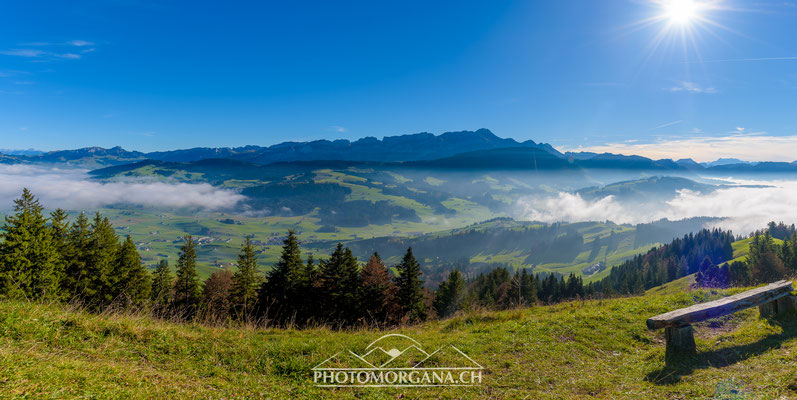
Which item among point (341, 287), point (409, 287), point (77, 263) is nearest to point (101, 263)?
point (77, 263)

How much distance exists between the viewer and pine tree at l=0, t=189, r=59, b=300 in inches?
1079

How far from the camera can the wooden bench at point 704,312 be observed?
28.3 feet

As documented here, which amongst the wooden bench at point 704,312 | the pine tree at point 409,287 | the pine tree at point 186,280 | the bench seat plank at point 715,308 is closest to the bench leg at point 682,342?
the wooden bench at point 704,312

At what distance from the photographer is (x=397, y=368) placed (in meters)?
8.20

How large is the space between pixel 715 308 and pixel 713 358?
180 cm

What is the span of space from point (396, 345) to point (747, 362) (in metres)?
8.65

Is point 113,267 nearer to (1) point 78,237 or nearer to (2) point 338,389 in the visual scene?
(1) point 78,237

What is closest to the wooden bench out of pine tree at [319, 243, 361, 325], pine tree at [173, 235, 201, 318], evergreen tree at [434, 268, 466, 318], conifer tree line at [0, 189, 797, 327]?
conifer tree line at [0, 189, 797, 327]

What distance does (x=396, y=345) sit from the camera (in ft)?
31.7

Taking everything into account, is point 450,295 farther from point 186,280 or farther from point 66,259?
point 66,259

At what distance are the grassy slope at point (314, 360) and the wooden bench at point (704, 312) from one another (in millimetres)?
449

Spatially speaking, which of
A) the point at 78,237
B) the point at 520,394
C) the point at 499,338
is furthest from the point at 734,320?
the point at 78,237

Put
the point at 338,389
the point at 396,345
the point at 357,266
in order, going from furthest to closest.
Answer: the point at 357,266 → the point at 396,345 → the point at 338,389

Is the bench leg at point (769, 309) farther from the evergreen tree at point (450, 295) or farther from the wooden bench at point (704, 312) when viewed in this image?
the evergreen tree at point (450, 295)
